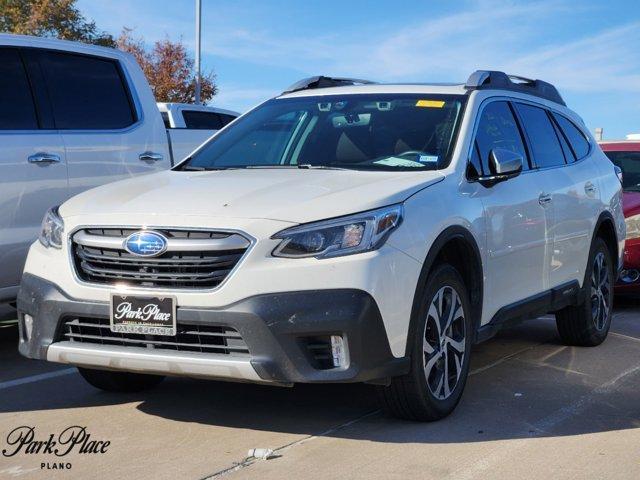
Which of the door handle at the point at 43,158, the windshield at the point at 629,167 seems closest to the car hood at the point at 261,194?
the door handle at the point at 43,158

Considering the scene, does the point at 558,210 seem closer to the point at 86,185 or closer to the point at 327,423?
the point at 327,423

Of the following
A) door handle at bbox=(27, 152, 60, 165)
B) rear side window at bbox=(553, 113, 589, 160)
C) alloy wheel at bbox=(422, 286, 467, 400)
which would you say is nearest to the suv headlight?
rear side window at bbox=(553, 113, 589, 160)

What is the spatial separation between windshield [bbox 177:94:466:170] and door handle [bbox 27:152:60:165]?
1.14 meters

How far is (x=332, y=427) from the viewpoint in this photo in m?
4.77

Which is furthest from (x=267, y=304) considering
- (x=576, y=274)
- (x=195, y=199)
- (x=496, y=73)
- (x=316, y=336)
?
(x=576, y=274)

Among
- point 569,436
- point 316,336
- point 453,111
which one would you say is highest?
point 453,111

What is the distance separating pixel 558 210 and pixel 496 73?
3.15 ft

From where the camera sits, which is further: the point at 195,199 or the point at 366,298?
the point at 195,199

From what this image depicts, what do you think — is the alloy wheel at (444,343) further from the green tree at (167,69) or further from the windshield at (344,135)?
the green tree at (167,69)

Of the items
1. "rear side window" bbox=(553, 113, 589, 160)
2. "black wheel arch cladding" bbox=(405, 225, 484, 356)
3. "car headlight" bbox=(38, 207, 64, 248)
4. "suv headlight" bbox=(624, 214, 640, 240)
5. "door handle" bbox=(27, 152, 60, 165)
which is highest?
"rear side window" bbox=(553, 113, 589, 160)

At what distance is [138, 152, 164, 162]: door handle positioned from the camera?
7230 millimetres

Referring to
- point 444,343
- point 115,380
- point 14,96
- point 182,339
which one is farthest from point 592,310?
point 14,96

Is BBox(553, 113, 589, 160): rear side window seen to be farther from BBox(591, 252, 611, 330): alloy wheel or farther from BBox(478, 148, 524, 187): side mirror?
BBox(478, 148, 524, 187): side mirror

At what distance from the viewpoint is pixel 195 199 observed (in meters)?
4.54
